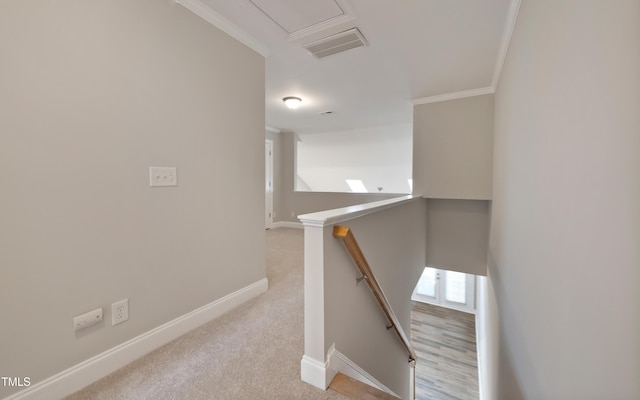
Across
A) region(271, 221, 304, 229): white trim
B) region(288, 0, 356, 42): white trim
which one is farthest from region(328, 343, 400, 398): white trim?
region(271, 221, 304, 229): white trim

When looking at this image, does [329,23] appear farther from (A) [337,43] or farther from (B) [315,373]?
(B) [315,373]

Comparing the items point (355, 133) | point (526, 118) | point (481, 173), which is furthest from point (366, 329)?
point (355, 133)

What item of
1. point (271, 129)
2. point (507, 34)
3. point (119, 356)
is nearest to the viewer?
point (119, 356)

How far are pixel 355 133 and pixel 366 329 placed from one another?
5020 millimetres

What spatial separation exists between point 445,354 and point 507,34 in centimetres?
566

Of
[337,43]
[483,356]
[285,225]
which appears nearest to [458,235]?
[483,356]

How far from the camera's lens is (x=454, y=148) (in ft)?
12.3

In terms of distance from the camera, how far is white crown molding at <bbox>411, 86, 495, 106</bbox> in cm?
343

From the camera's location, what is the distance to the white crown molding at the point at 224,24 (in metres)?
1.74

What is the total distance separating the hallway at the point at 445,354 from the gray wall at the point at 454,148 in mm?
3501

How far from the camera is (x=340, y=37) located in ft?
7.09

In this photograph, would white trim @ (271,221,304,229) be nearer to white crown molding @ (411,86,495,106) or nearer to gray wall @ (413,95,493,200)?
gray wall @ (413,95,493,200)

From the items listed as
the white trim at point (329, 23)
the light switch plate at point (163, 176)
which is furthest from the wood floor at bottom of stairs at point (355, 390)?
the white trim at point (329, 23)

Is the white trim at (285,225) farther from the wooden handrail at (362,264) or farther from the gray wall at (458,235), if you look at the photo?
the wooden handrail at (362,264)
